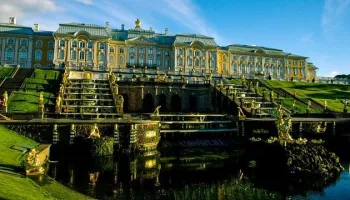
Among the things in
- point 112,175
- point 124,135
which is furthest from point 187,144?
point 112,175

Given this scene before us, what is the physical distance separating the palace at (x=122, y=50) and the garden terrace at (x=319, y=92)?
1430 cm

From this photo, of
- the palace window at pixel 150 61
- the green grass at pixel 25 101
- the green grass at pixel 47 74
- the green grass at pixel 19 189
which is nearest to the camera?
the green grass at pixel 19 189

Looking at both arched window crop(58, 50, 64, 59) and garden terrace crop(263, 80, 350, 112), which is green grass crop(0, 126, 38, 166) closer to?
garden terrace crop(263, 80, 350, 112)

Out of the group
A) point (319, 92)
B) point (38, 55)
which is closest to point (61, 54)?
point (38, 55)

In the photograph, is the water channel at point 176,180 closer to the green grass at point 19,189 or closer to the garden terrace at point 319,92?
the green grass at point 19,189

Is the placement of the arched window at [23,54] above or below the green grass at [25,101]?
above

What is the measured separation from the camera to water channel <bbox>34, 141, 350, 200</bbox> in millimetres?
18125

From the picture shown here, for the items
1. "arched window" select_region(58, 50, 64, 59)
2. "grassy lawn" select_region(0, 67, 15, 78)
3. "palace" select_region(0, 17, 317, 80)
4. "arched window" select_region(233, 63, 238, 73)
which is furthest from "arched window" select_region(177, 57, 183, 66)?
"grassy lawn" select_region(0, 67, 15, 78)

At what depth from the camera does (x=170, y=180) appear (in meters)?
20.9

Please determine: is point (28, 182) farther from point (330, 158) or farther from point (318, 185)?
point (330, 158)

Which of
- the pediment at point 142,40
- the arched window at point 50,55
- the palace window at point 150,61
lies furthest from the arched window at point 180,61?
the arched window at point 50,55

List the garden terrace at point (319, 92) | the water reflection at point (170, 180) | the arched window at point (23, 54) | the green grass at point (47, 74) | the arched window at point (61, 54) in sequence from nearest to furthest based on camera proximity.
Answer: the water reflection at point (170, 180), the green grass at point (47, 74), the garden terrace at point (319, 92), the arched window at point (61, 54), the arched window at point (23, 54)

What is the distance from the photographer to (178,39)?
96.1 meters

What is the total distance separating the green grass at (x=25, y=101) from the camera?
3566cm
